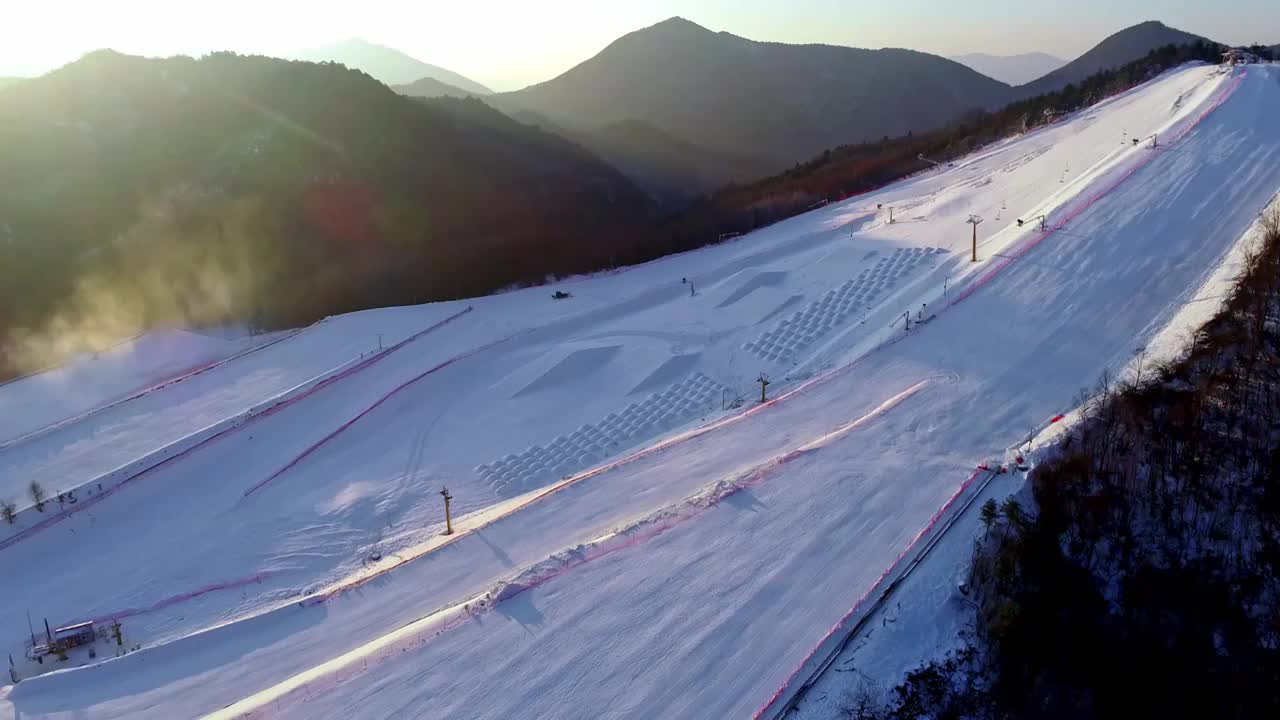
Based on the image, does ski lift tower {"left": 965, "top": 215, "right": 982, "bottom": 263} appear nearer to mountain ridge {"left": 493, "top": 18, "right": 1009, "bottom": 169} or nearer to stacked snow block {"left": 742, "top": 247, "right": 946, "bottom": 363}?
stacked snow block {"left": 742, "top": 247, "right": 946, "bottom": 363}

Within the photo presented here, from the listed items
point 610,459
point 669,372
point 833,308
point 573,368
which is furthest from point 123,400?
point 833,308

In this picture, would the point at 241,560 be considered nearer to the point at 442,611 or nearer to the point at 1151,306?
the point at 442,611

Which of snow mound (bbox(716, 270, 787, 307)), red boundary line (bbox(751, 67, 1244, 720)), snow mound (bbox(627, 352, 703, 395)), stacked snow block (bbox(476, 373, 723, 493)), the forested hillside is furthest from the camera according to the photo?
the forested hillside

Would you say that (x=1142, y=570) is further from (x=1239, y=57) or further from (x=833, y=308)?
(x=1239, y=57)

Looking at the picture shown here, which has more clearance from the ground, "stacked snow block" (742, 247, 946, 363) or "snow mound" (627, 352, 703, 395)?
"stacked snow block" (742, 247, 946, 363)

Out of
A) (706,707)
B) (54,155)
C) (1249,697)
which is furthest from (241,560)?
(54,155)

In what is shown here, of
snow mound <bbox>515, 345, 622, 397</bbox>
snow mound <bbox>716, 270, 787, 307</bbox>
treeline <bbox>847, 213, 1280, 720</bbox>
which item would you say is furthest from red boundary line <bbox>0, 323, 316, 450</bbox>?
treeline <bbox>847, 213, 1280, 720</bbox>
